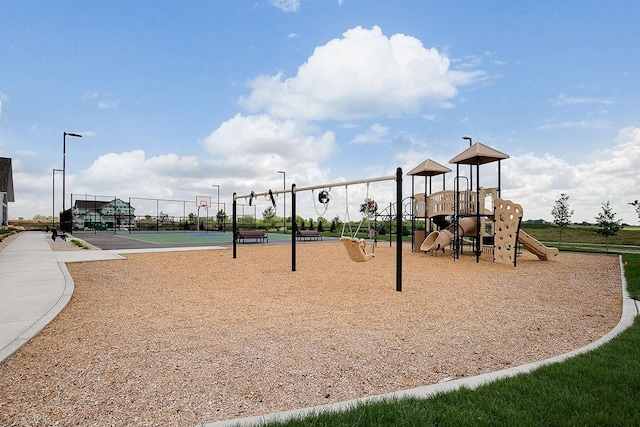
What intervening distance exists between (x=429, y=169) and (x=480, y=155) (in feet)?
12.4

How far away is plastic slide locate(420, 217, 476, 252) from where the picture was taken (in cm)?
1563

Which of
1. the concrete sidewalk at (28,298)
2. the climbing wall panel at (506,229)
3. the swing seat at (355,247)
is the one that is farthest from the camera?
the climbing wall panel at (506,229)

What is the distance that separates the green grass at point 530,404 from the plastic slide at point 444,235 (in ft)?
39.8

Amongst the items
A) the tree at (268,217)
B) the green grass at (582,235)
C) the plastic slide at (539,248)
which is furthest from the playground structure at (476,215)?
the tree at (268,217)

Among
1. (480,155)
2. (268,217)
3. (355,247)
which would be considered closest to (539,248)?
(480,155)

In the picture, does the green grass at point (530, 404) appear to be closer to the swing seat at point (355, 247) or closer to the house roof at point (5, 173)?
the swing seat at point (355, 247)

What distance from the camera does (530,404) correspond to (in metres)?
2.91

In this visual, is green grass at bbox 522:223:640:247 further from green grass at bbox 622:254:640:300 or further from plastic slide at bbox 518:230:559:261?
green grass at bbox 622:254:640:300

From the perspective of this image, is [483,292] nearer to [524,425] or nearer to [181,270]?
[524,425]

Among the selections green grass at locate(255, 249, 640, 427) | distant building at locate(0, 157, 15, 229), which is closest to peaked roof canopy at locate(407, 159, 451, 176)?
green grass at locate(255, 249, 640, 427)

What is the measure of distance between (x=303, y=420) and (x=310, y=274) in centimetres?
783

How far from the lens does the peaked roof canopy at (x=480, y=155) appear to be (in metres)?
14.4

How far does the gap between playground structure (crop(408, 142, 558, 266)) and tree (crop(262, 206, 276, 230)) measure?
106 feet

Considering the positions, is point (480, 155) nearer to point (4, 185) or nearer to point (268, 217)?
point (268, 217)
